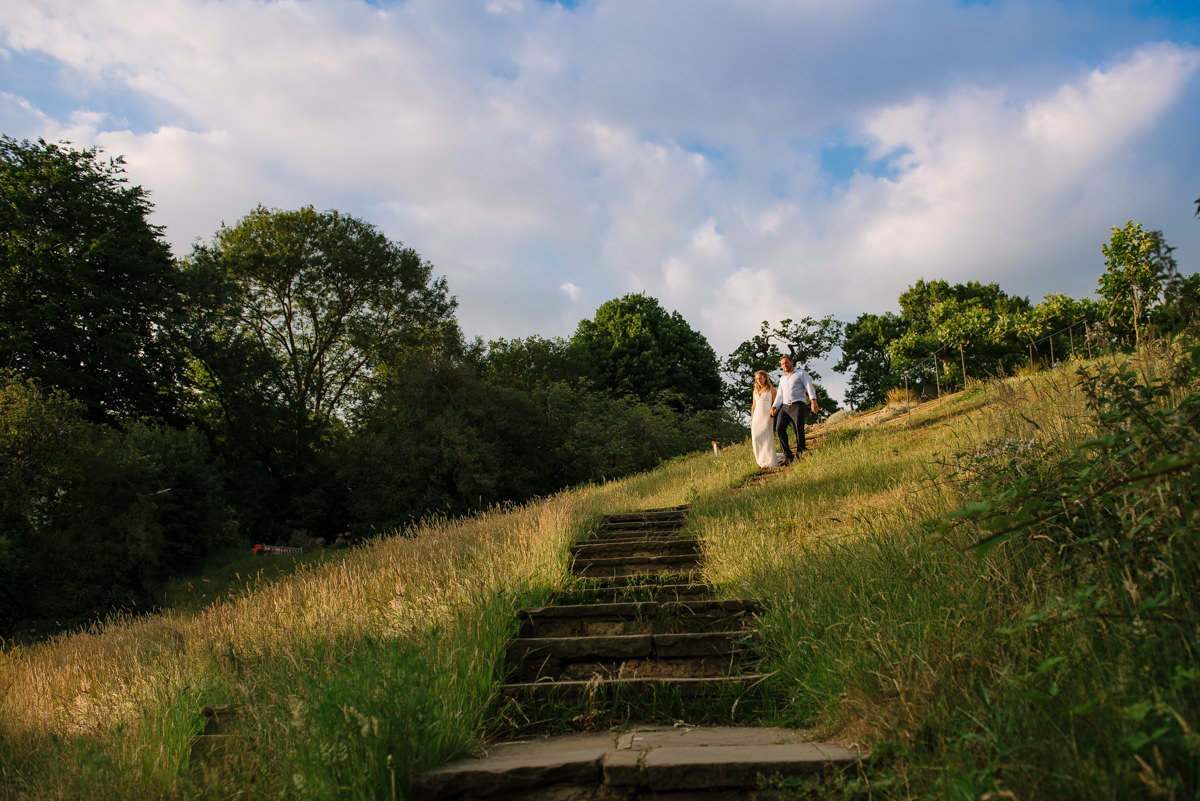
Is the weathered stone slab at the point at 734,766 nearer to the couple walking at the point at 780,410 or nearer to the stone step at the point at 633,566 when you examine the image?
the stone step at the point at 633,566

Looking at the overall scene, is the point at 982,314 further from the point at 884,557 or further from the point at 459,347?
the point at 884,557

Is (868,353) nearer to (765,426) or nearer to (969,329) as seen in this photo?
(969,329)

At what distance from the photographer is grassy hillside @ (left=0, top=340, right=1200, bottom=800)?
2486mm

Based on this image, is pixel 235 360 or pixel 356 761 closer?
pixel 356 761

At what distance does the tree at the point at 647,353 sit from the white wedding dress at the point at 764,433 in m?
26.0

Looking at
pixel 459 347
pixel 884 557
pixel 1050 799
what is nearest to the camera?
pixel 1050 799

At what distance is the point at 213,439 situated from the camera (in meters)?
28.7

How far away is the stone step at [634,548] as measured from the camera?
845 centimetres

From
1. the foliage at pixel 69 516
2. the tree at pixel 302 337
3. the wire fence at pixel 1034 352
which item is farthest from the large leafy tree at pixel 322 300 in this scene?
the wire fence at pixel 1034 352

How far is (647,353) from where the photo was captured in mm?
42625

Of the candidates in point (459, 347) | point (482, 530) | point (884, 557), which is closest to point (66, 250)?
point (459, 347)

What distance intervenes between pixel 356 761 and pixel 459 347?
32.9 metres

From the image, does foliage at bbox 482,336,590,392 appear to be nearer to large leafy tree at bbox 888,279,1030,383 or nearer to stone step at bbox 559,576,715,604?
large leafy tree at bbox 888,279,1030,383

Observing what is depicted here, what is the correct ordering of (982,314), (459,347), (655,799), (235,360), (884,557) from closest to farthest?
1. (655,799)
2. (884,557)
3. (235,360)
4. (982,314)
5. (459,347)
